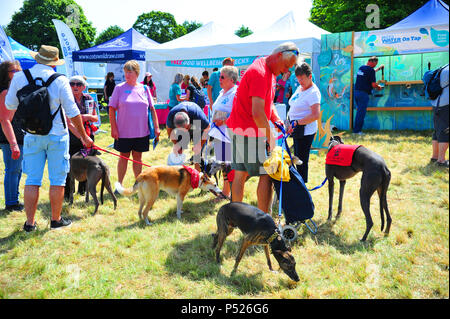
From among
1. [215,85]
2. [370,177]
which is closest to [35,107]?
[370,177]

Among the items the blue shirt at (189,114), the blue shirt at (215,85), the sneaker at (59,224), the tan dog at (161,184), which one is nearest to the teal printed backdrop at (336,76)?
the blue shirt at (215,85)

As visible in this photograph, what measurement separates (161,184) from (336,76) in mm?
8417

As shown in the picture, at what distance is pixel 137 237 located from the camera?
374cm

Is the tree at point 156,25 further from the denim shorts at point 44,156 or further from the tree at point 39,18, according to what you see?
the denim shorts at point 44,156

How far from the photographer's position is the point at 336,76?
10875 millimetres

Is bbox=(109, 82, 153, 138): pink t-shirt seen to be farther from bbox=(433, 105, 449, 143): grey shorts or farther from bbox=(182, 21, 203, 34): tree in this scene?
bbox=(182, 21, 203, 34): tree

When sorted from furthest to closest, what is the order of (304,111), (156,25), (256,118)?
(156,25) → (304,111) → (256,118)

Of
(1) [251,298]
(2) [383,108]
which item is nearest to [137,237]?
(1) [251,298]

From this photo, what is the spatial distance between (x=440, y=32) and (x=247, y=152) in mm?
9156

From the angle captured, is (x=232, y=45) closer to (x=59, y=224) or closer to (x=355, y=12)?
(x=59, y=224)

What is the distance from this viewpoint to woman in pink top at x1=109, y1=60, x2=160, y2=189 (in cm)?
478

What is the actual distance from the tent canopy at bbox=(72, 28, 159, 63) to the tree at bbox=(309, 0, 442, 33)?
1622cm

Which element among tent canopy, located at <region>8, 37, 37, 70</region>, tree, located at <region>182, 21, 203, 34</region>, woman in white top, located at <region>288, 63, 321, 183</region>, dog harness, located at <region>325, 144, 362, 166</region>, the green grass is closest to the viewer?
the green grass

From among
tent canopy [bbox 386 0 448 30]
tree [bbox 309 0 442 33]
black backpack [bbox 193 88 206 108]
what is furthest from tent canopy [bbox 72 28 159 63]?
tree [bbox 309 0 442 33]
